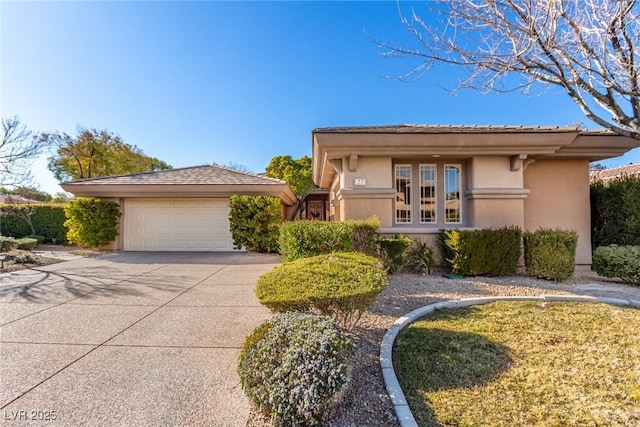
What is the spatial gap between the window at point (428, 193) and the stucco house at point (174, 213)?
6.20m

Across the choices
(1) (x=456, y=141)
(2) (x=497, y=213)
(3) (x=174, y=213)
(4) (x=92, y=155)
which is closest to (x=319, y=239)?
(1) (x=456, y=141)

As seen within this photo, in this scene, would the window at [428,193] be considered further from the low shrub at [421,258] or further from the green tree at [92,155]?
the green tree at [92,155]

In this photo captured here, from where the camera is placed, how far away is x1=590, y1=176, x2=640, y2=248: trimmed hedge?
8.45m

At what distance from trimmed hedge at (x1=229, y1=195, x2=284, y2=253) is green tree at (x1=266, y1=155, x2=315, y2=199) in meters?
11.4

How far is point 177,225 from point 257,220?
168 inches

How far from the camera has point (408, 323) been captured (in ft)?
15.3

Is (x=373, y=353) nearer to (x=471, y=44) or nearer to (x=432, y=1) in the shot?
(x=471, y=44)

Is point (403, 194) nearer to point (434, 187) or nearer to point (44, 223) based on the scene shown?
point (434, 187)

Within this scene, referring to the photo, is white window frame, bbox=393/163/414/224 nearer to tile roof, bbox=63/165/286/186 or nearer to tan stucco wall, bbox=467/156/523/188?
tan stucco wall, bbox=467/156/523/188

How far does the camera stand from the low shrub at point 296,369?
90.0 inches

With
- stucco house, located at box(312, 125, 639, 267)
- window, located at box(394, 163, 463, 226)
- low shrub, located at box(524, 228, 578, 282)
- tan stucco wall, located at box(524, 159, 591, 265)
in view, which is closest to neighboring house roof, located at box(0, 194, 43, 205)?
stucco house, located at box(312, 125, 639, 267)

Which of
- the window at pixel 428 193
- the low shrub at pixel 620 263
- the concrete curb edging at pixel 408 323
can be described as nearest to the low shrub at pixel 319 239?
the concrete curb edging at pixel 408 323

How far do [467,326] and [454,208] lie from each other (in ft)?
17.7

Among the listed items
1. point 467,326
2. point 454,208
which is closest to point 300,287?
point 467,326
